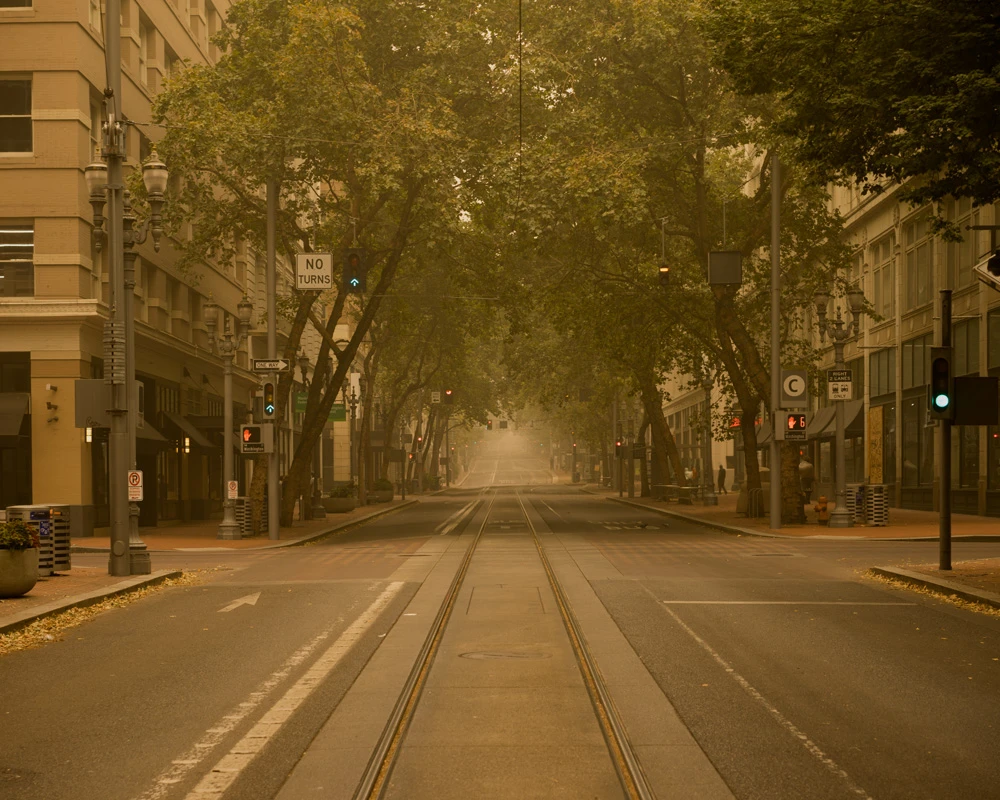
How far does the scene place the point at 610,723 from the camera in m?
8.72

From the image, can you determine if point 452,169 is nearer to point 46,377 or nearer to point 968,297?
point 46,377

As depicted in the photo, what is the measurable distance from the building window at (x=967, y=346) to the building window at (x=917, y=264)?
2609 millimetres

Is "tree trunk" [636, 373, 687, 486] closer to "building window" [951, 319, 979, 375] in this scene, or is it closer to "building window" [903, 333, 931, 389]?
"building window" [903, 333, 931, 389]

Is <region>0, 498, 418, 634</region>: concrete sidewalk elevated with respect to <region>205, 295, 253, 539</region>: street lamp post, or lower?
lower

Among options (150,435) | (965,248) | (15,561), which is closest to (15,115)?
(150,435)

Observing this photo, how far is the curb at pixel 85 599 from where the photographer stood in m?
14.1

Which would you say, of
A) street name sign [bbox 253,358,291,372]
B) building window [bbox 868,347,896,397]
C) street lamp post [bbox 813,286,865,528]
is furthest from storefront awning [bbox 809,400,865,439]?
street name sign [bbox 253,358,291,372]

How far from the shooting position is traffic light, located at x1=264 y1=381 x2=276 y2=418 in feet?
104

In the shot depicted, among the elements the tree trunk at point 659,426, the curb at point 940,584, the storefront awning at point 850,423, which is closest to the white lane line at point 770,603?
the curb at point 940,584

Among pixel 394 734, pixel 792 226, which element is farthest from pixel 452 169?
pixel 394 734

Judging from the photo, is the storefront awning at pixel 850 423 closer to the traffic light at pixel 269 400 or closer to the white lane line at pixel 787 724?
the traffic light at pixel 269 400

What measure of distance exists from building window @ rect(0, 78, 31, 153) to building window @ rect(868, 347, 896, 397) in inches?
1150

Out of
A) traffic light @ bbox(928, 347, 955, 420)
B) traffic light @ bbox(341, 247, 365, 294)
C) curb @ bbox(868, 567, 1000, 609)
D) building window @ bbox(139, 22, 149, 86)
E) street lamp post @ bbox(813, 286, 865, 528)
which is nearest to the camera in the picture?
curb @ bbox(868, 567, 1000, 609)

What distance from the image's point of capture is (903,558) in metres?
23.0
